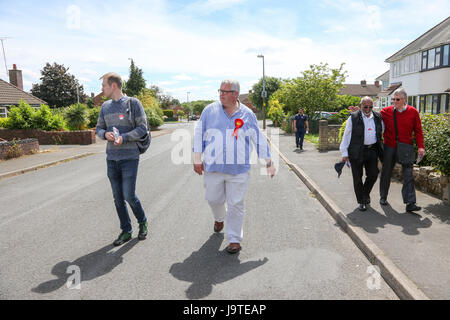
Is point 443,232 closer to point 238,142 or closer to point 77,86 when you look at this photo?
point 238,142

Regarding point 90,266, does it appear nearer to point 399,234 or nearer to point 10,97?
point 399,234

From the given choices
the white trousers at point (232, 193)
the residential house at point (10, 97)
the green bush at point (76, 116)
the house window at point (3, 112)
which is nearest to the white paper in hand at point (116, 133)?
the white trousers at point (232, 193)

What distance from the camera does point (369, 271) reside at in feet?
11.8

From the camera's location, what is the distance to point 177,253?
4.07 meters

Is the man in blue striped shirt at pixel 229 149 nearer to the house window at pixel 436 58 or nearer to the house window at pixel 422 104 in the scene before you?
the house window at pixel 436 58

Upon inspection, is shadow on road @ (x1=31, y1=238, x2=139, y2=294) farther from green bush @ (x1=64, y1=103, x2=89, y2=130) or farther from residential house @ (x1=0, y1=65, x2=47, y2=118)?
residential house @ (x1=0, y1=65, x2=47, y2=118)

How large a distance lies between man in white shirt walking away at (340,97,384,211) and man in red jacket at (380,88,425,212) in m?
0.17

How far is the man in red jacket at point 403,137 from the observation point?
5.33 meters

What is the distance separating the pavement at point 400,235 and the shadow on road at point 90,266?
2.81 m

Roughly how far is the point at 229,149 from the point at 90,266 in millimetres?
1962

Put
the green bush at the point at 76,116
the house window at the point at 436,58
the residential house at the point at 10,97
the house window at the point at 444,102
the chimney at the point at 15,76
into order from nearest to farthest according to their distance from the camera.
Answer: the green bush at the point at 76,116
the house window at the point at 436,58
the house window at the point at 444,102
the residential house at the point at 10,97
the chimney at the point at 15,76

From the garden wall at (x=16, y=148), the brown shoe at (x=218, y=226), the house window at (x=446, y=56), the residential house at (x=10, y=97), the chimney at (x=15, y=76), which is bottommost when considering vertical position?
the brown shoe at (x=218, y=226)

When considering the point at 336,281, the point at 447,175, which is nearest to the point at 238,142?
the point at 336,281
